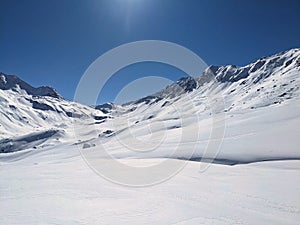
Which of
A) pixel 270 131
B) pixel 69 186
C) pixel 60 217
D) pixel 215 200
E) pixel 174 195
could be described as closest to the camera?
pixel 60 217

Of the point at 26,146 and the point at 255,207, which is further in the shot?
the point at 26,146

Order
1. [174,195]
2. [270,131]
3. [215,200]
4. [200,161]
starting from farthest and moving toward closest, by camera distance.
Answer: [270,131], [200,161], [174,195], [215,200]

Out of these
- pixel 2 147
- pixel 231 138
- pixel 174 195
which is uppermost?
pixel 2 147

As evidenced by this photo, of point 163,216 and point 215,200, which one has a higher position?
point 215,200

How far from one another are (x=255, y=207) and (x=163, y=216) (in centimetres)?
576

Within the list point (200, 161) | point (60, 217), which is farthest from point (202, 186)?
A: point (200, 161)

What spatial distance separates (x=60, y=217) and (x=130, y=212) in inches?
140

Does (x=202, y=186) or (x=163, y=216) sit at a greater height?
(x=202, y=186)

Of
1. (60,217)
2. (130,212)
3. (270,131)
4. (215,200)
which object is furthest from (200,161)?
(60,217)

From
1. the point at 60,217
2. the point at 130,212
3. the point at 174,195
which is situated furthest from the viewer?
the point at 174,195

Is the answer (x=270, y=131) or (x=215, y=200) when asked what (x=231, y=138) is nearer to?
(x=270, y=131)

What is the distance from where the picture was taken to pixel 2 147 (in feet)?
572

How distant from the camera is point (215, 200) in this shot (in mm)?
17469

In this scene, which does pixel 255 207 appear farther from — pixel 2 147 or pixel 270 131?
pixel 2 147
